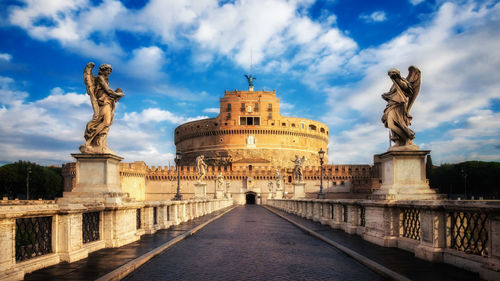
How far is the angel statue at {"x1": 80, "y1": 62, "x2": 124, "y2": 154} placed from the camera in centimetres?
981

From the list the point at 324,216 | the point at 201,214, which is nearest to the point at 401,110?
the point at 324,216

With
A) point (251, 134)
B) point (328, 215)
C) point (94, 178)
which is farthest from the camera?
point (251, 134)

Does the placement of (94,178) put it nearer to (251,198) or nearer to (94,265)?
(94,265)

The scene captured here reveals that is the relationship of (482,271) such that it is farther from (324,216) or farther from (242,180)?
(242,180)

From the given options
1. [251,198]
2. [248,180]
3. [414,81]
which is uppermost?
[414,81]

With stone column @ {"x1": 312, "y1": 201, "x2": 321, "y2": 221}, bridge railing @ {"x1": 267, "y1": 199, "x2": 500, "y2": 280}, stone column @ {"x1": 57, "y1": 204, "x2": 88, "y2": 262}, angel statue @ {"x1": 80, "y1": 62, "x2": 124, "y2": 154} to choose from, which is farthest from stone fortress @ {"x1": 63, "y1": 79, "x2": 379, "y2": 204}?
stone column @ {"x1": 57, "y1": 204, "x2": 88, "y2": 262}

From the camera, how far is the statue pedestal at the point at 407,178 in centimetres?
895

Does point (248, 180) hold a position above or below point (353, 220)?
below

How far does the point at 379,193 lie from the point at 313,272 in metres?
3.47

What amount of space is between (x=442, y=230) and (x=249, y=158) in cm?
8694

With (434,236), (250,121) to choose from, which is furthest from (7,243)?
(250,121)

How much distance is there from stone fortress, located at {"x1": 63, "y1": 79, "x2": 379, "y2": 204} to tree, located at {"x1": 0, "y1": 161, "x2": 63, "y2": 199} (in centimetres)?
442

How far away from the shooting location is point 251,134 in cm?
9725

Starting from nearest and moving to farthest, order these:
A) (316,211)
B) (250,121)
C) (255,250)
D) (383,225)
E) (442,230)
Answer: (442,230) → (383,225) → (255,250) → (316,211) → (250,121)
